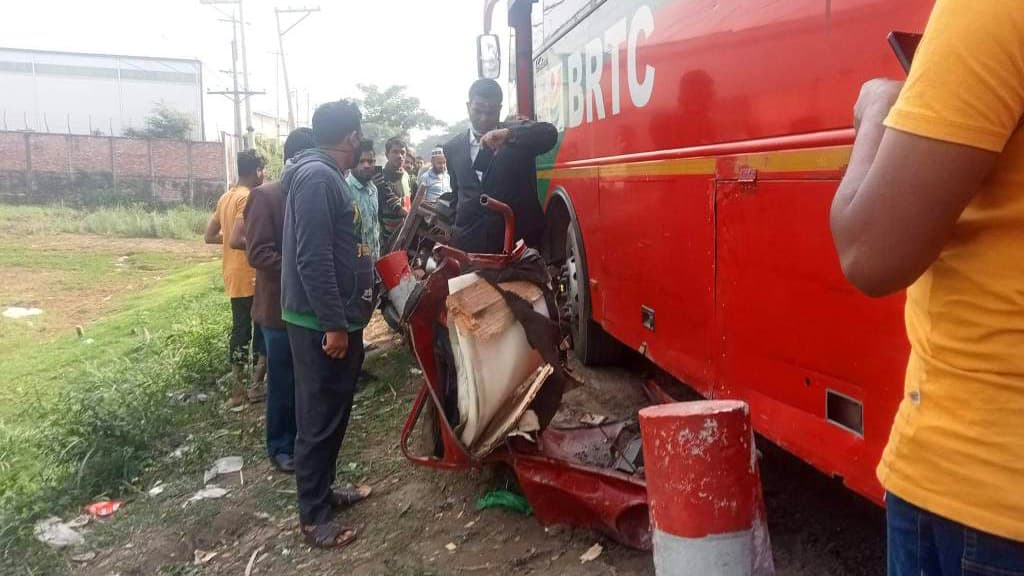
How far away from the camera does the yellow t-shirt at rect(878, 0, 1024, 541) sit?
0.86 m

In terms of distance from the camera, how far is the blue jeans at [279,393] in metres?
4.50

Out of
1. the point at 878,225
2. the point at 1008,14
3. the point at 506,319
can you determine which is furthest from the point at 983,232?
the point at 506,319

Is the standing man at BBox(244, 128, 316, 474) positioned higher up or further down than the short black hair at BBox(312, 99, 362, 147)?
further down

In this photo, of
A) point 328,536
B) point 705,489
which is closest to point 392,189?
point 328,536

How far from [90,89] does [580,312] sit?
193ft

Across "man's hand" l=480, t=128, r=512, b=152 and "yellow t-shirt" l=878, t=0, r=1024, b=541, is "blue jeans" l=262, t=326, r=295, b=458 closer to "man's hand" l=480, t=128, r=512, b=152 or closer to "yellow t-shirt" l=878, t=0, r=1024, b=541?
"man's hand" l=480, t=128, r=512, b=152

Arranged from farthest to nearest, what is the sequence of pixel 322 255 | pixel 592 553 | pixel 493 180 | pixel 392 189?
pixel 392 189 → pixel 493 180 → pixel 322 255 → pixel 592 553

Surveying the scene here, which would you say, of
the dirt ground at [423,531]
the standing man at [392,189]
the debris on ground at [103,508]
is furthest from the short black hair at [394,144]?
the debris on ground at [103,508]

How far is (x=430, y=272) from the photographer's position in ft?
11.3

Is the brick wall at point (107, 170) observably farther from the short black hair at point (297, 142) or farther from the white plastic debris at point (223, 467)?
the white plastic debris at point (223, 467)

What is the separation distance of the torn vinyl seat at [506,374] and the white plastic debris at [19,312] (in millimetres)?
13160

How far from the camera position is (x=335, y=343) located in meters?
3.43

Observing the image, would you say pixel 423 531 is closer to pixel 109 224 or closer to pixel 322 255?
pixel 322 255

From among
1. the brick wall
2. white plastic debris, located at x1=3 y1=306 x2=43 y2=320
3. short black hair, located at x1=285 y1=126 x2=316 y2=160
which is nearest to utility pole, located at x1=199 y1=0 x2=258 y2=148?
the brick wall
